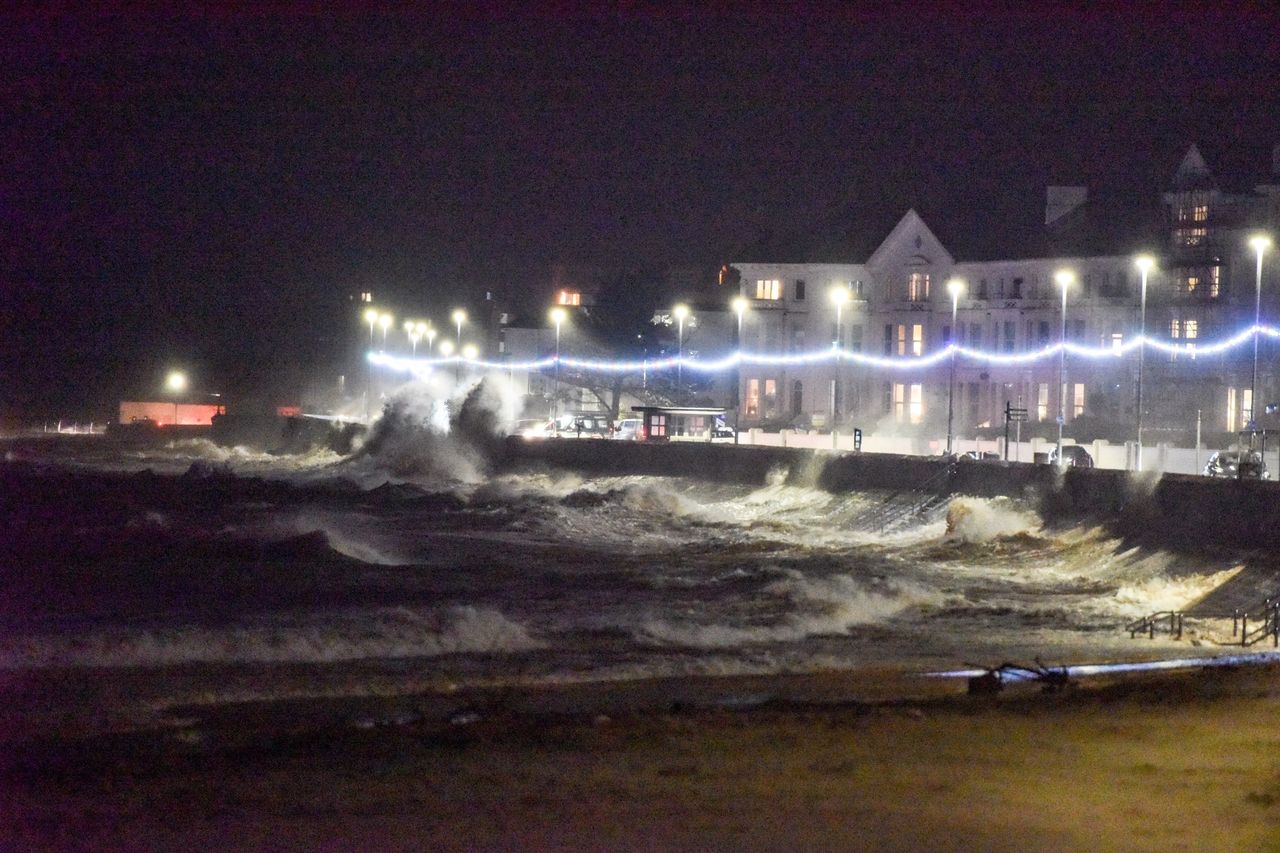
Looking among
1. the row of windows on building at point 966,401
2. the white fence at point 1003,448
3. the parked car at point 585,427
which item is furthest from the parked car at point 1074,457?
the parked car at point 585,427

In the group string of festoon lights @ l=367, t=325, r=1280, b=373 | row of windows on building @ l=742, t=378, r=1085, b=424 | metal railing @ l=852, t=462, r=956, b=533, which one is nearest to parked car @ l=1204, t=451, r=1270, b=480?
string of festoon lights @ l=367, t=325, r=1280, b=373

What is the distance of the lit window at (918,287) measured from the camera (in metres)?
79.6

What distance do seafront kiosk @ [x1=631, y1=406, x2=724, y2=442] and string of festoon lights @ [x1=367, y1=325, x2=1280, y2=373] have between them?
286cm

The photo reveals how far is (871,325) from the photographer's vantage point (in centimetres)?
8081

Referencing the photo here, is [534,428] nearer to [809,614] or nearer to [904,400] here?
[904,400]

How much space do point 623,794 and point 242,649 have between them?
10893mm

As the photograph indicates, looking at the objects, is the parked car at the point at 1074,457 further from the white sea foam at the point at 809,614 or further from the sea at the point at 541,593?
the white sea foam at the point at 809,614

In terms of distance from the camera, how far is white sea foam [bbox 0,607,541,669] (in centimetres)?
2166

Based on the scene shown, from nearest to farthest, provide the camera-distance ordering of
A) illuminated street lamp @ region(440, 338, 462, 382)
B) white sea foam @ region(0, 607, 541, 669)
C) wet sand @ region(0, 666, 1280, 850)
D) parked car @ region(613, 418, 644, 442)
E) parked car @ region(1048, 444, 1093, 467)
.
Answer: wet sand @ region(0, 666, 1280, 850)
white sea foam @ region(0, 607, 541, 669)
parked car @ region(1048, 444, 1093, 467)
parked car @ region(613, 418, 644, 442)
illuminated street lamp @ region(440, 338, 462, 382)

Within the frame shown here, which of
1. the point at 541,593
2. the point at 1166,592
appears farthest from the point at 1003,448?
the point at 541,593

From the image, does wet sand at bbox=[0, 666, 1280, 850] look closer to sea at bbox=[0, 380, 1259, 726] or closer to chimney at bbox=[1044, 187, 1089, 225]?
sea at bbox=[0, 380, 1259, 726]

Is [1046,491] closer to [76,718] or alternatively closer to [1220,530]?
[1220,530]

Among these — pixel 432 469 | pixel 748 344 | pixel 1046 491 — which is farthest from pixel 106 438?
pixel 1046 491

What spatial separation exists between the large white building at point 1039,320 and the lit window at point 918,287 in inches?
3.7
